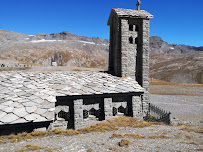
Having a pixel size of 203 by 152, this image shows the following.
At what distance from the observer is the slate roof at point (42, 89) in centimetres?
→ 901

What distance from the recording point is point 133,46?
15633 millimetres

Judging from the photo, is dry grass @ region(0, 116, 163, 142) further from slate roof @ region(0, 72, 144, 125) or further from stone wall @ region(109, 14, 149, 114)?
stone wall @ region(109, 14, 149, 114)

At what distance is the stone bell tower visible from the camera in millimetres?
15180

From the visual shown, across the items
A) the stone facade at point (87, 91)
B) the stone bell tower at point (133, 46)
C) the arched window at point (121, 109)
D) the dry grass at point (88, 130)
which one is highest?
the stone bell tower at point (133, 46)

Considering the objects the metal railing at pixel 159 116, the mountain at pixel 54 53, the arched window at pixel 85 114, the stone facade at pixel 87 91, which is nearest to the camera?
the stone facade at pixel 87 91

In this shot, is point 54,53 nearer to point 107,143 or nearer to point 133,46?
point 133,46

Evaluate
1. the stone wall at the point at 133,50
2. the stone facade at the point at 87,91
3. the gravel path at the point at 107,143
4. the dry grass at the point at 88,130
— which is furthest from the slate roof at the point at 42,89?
the gravel path at the point at 107,143

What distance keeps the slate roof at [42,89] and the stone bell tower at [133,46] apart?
1.27m

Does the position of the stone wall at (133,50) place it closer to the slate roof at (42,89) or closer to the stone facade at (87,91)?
the stone facade at (87,91)

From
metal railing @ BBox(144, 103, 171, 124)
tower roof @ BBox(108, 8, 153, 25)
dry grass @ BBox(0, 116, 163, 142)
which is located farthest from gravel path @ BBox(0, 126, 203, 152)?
tower roof @ BBox(108, 8, 153, 25)

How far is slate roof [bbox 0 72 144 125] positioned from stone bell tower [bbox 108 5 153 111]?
1.27 meters

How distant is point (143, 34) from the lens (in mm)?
15422

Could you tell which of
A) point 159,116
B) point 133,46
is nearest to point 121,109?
point 159,116

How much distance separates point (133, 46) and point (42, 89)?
9418 mm
